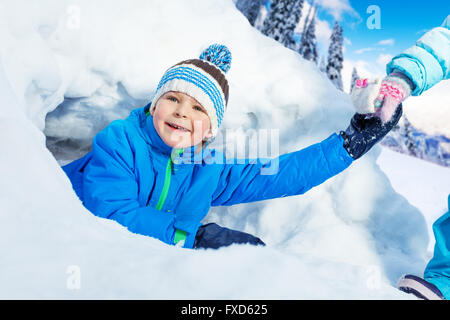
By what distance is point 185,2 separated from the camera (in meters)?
2.25

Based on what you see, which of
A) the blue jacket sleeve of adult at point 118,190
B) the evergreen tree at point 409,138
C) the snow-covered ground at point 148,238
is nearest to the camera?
the snow-covered ground at point 148,238

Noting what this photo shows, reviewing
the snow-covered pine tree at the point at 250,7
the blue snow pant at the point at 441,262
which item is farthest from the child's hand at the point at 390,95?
the snow-covered pine tree at the point at 250,7

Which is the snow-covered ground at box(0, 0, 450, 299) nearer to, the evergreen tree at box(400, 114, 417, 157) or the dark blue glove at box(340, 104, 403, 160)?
the dark blue glove at box(340, 104, 403, 160)

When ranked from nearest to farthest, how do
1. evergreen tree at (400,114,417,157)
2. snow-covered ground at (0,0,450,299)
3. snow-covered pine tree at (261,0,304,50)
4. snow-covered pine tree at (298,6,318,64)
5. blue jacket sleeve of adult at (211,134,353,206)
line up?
snow-covered ground at (0,0,450,299) → blue jacket sleeve of adult at (211,134,353,206) → snow-covered pine tree at (261,0,304,50) → snow-covered pine tree at (298,6,318,64) → evergreen tree at (400,114,417,157)

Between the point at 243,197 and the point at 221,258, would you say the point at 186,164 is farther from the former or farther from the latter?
the point at 221,258

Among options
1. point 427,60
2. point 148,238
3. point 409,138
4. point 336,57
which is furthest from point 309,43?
point 148,238

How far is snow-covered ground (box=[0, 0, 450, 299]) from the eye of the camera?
61 cm

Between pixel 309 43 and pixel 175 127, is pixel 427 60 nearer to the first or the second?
pixel 175 127

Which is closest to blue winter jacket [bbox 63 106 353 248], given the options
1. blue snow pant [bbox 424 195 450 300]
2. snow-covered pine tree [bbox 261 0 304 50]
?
blue snow pant [bbox 424 195 450 300]

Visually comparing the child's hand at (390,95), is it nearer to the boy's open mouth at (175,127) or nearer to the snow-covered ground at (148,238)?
the snow-covered ground at (148,238)

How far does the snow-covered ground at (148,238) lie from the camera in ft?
2.01

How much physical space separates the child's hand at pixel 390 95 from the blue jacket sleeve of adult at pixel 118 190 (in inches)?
43.2

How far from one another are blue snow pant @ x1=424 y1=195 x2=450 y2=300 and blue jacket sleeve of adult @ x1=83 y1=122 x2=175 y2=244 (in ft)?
3.98
